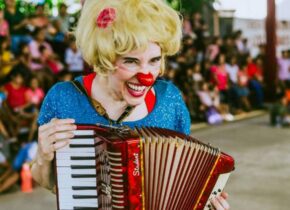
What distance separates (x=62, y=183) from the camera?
1839mm

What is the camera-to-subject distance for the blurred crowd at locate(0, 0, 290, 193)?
6.30 metres

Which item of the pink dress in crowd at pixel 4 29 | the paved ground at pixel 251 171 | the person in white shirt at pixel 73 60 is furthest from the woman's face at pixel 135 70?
the person in white shirt at pixel 73 60

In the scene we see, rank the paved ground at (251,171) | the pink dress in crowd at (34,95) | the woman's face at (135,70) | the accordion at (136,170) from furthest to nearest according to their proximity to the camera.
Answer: the pink dress in crowd at (34,95)
the paved ground at (251,171)
the woman's face at (135,70)
the accordion at (136,170)

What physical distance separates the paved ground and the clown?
356cm

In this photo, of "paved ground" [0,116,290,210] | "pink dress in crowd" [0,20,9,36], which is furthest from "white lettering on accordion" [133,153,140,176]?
"pink dress in crowd" [0,20,9,36]

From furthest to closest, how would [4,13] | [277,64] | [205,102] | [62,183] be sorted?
[277,64], [205,102], [4,13], [62,183]

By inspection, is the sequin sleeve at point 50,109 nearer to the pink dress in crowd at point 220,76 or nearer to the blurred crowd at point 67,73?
the blurred crowd at point 67,73

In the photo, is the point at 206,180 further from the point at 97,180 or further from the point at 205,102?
the point at 205,102

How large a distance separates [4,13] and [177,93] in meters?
6.26

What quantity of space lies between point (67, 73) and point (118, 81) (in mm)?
5814

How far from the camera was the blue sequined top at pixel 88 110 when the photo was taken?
2.03 meters

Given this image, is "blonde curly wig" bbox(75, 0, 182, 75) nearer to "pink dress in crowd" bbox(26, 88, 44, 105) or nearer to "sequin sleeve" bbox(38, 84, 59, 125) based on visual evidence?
"sequin sleeve" bbox(38, 84, 59, 125)

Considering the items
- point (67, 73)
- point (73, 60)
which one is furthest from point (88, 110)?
point (73, 60)

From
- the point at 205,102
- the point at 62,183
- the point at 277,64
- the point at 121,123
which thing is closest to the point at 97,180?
the point at 62,183
